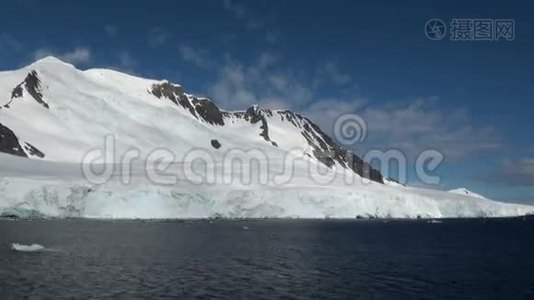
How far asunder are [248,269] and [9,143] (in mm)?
115734

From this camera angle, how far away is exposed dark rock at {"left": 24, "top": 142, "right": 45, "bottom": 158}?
149837 millimetres

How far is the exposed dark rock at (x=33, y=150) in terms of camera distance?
492ft

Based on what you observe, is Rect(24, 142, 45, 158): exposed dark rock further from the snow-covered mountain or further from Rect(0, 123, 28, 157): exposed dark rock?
Rect(0, 123, 28, 157): exposed dark rock

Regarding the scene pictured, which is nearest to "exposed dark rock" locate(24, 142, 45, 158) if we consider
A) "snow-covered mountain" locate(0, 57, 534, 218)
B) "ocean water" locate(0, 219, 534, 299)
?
"snow-covered mountain" locate(0, 57, 534, 218)

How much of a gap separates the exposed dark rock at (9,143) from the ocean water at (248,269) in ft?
237

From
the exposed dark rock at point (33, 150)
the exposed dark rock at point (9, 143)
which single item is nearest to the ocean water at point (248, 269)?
the exposed dark rock at point (9, 143)

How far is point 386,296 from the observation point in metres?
36.6

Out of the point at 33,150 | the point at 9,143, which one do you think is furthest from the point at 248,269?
the point at 33,150

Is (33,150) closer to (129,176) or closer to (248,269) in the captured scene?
(129,176)

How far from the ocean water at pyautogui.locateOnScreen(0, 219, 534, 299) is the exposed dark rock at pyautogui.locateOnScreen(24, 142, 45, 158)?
78.1 m

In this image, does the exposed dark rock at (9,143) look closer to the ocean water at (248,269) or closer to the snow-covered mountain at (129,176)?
the snow-covered mountain at (129,176)

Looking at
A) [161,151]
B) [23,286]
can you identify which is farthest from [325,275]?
[161,151]

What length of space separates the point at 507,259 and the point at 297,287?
33.6 meters

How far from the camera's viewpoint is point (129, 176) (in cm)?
12812
